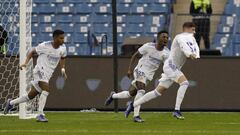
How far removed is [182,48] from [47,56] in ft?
9.49

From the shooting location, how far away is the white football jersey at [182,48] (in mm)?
15116

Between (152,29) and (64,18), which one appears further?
(64,18)

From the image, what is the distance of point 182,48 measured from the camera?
49.8ft

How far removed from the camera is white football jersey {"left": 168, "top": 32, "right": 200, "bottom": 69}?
49.6ft

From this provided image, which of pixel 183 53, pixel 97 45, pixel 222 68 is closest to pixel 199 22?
pixel 222 68

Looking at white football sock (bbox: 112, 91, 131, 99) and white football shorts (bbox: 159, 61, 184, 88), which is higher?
white football shorts (bbox: 159, 61, 184, 88)

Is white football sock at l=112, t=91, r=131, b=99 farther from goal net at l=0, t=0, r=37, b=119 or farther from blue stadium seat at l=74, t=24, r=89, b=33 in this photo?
blue stadium seat at l=74, t=24, r=89, b=33

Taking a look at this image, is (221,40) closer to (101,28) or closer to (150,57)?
(101,28)

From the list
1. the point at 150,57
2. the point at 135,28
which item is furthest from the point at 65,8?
the point at 150,57

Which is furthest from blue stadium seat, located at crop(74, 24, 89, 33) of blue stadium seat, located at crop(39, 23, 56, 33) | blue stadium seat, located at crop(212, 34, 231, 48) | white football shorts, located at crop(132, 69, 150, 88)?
white football shorts, located at crop(132, 69, 150, 88)

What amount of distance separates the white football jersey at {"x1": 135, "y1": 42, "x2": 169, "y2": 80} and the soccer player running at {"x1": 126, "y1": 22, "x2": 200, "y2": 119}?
13.4 inches

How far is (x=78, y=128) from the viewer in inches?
523

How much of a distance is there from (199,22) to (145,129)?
7994 mm

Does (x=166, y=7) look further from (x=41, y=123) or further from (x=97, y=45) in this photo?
(x=41, y=123)
